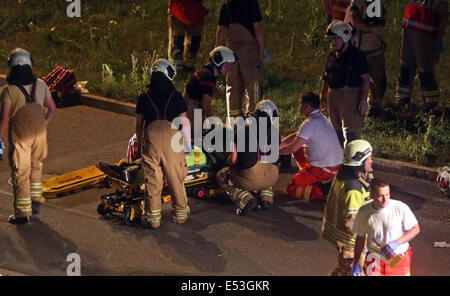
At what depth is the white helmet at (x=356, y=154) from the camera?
24.0 ft

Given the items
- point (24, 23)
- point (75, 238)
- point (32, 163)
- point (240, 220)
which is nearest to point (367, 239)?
point (240, 220)

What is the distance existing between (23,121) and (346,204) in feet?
12.2

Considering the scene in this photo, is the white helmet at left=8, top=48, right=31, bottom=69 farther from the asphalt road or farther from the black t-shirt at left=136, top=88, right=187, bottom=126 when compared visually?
the asphalt road

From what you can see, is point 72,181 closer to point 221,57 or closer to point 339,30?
point 221,57

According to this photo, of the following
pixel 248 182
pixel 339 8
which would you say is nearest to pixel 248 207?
pixel 248 182

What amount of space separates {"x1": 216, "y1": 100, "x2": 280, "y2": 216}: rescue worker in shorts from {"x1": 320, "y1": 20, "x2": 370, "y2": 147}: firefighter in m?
1.34

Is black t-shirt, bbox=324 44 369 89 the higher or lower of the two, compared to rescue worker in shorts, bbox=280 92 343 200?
higher

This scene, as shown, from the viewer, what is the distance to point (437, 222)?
918cm

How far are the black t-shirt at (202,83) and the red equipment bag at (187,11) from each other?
4.00 metres

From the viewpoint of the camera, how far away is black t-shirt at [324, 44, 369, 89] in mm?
10141

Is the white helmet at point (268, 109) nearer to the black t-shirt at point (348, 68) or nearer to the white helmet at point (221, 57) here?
the white helmet at point (221, 57)

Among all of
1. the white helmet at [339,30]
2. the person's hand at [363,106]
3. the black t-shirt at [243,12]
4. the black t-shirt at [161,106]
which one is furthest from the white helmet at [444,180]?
the black t-shirt at [243,12]

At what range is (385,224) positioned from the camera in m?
6.72

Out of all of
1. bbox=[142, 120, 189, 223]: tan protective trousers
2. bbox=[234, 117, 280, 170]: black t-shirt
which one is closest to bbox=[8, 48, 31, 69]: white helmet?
bbox=[142, 120, 189, 223]: tan protective trousers
